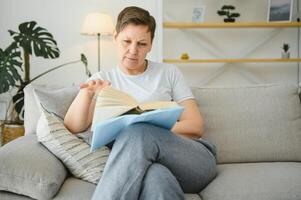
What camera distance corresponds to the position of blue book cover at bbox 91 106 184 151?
139cm

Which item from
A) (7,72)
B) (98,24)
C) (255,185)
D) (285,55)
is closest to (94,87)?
(255,185)

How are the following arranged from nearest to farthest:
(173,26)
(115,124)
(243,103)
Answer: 1. (115,124)
2. (243,103)
3. (173,26)

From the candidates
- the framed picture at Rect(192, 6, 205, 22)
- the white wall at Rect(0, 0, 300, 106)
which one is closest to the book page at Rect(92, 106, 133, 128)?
the white wall at Rect(0, 0, 300, 106)

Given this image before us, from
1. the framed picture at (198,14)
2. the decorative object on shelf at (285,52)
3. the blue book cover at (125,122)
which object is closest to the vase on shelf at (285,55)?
the decorative object on shelf at (285,52)

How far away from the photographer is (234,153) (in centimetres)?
198

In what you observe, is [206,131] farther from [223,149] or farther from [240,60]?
[240,60]

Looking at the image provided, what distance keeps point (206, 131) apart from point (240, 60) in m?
2.10

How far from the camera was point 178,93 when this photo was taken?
6.40 feet

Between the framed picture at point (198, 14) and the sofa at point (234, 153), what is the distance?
2051 mm

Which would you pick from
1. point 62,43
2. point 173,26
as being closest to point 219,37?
point 173,26

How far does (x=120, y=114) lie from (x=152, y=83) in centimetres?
50

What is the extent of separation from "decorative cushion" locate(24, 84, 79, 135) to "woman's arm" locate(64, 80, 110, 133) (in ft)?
0.25

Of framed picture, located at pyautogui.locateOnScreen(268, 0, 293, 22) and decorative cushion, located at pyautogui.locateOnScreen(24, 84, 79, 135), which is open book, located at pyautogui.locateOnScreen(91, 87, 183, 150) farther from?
framed picture, located at pyautogui.locateOnScreen(268, 0, 293, 22)

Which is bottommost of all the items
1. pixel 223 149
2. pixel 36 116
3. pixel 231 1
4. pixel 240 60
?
pixel 223 149
